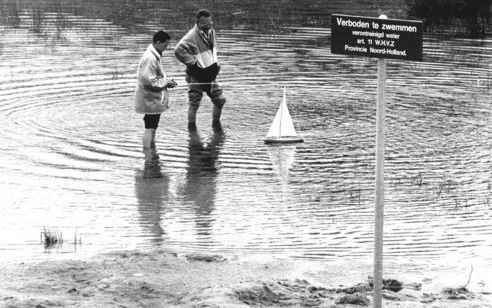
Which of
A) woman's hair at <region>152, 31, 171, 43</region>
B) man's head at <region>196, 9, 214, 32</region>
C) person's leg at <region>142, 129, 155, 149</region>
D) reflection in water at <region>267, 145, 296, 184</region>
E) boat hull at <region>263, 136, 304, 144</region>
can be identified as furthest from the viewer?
man's head at <region>196, 9, 214, 32</region>

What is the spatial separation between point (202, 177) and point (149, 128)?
→ 71.7 inches

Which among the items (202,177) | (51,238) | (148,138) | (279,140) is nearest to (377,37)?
(51,238)

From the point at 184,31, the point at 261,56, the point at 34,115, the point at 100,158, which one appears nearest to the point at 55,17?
the point at 184,31

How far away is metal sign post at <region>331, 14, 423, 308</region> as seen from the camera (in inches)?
303

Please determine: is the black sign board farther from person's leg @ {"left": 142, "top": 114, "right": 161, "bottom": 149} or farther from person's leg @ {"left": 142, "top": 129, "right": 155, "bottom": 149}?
person's leg @ {"left": 142, "top": 129, "right": 155, "bottom": 149}

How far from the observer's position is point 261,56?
25.2 metres

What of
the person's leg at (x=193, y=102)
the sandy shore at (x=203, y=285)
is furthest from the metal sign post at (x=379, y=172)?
the person's leg at (x=193, y=102)

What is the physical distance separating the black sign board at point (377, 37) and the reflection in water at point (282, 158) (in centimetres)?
618

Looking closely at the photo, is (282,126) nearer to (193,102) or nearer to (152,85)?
(193,102)

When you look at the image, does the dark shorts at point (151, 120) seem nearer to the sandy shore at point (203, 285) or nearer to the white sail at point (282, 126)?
the white sail at point (282, 126)

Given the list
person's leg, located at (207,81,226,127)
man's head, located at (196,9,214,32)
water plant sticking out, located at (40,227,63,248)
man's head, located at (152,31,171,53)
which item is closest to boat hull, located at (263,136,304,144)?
person's leg, located at (207,81,226,127)

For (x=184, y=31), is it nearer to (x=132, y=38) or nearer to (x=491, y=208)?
(x=132, y=38)

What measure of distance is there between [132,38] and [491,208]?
16963mm

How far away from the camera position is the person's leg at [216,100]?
17.5 meters
